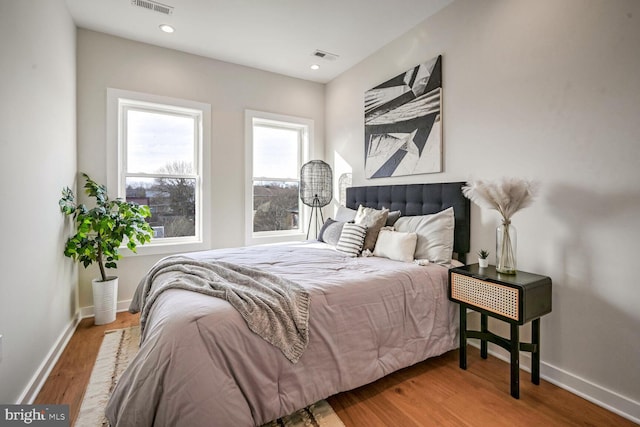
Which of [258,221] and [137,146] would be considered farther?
[258,221]

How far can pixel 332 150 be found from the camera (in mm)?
4281

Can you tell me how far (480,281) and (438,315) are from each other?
0.40 meters

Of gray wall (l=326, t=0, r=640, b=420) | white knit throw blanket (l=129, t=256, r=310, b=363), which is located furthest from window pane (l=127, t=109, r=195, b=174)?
gray wall (l=326, t=0, r=640, b=420)

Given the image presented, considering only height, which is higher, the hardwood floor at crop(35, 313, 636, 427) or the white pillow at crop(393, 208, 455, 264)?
the white pillow at crop(393, 208, 455, 264)

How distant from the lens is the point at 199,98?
3580 millimetres

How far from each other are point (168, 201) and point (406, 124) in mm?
2813

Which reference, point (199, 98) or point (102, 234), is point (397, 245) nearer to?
point (102, 234)

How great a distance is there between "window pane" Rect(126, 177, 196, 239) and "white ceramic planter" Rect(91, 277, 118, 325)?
2.45 feet

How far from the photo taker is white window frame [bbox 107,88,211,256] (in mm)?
3152

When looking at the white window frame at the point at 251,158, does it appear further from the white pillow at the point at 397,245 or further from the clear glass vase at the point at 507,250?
the clear glass vase at the point at 507,250

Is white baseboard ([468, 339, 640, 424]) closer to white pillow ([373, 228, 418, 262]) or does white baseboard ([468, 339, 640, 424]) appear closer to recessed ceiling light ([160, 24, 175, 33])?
white pillow ([373, 228, 418, 262])

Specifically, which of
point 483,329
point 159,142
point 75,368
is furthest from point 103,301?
point 483,329

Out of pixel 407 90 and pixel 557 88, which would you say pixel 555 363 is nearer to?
pixel 557 88

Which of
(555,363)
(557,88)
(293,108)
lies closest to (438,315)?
(555,363)
